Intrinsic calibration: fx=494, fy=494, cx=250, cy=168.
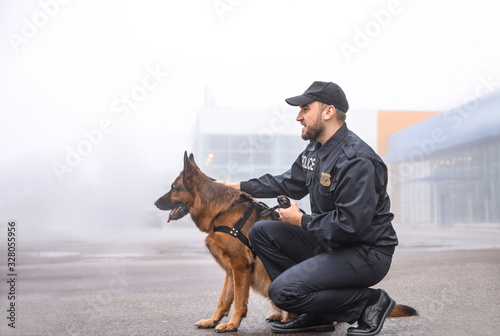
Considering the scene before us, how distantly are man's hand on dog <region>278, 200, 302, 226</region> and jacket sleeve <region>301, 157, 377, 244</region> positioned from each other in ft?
0.70

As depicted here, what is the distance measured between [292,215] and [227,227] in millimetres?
599

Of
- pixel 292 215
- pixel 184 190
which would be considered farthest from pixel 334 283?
pixel 184 190

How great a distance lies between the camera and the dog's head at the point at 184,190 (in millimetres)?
3783

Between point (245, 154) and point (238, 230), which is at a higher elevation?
point (245, 154)

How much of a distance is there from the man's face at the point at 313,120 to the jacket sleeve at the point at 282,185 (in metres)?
0.53

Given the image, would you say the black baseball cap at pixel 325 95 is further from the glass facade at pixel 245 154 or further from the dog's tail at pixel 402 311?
the glass facade at pixel 245 154

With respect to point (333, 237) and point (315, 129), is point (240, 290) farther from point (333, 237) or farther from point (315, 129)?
point (315, 129)

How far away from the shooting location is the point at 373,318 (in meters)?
2.99

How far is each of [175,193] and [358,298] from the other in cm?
163

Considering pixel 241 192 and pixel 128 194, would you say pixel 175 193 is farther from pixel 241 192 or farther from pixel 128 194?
pixel 128 194

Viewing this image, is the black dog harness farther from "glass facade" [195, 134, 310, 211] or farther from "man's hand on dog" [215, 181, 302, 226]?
"glass facade" [195, 134, 310, 211]

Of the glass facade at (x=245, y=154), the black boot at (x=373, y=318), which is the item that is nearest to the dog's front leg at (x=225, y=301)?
the black boot at (x=373, y=318)

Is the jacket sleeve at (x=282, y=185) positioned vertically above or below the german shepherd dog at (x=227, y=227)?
above

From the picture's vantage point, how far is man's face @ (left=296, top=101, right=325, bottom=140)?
3.23 meters
